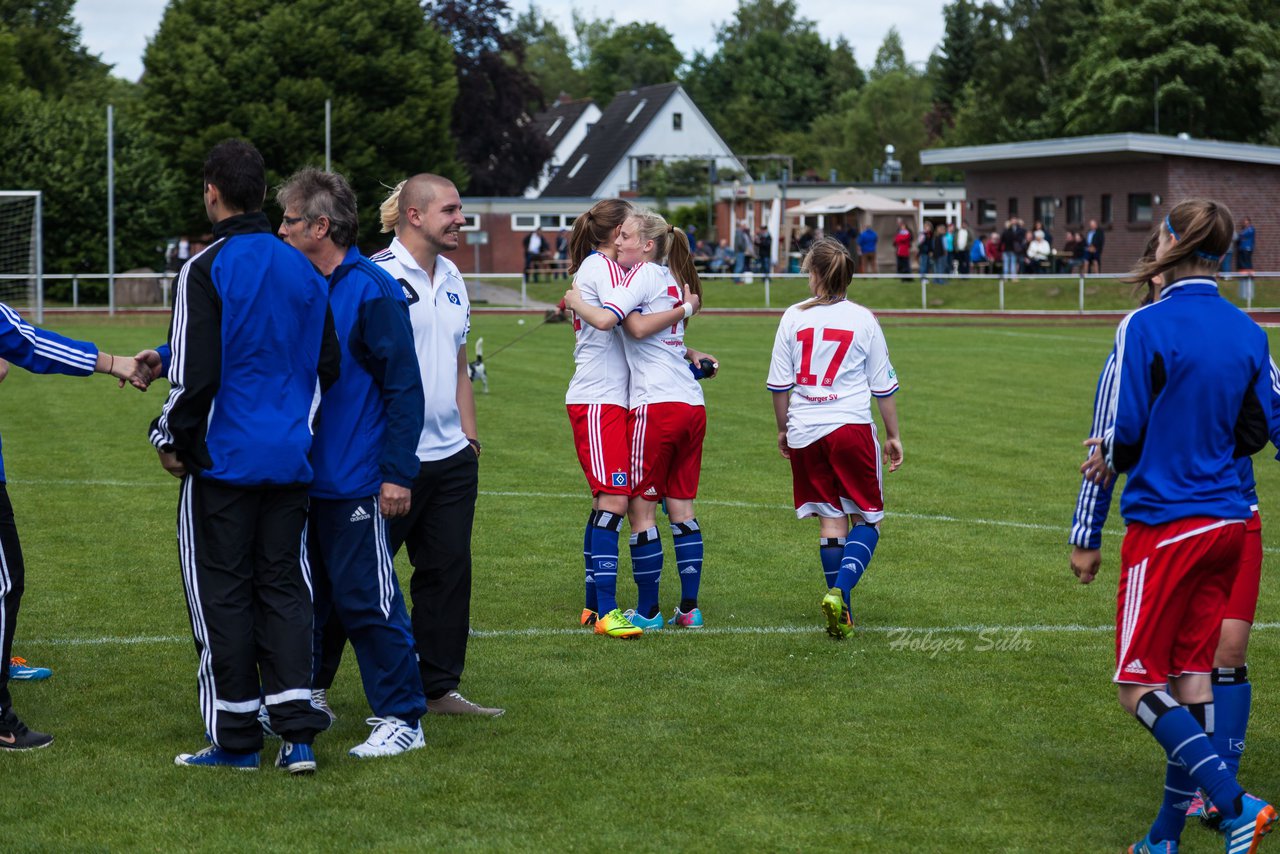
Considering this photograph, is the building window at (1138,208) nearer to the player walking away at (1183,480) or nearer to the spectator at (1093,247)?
the spectator at (1093,247)

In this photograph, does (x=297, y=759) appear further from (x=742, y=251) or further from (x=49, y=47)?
(x=49, y=47)

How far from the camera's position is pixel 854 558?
725cm

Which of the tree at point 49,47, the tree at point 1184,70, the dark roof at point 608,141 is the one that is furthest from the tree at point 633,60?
the tree at point 1184,70

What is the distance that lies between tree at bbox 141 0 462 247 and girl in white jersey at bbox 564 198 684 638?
39.2m

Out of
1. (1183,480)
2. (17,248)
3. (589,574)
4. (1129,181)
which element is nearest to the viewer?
(1183,480)

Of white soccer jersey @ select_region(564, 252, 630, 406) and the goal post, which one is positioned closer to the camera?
white soccer jersey @ select_region(564, 252, 630, 406)

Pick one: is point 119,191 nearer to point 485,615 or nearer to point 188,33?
point 188,33

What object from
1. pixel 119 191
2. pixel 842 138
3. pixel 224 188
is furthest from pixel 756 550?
pixel 842 138

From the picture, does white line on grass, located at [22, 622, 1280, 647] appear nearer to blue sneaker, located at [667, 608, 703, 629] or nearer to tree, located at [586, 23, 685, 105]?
blue sneaker, located at [667, 608, 703, 629]

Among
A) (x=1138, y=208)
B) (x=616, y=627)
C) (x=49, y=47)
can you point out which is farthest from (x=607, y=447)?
(x=49, y=47)

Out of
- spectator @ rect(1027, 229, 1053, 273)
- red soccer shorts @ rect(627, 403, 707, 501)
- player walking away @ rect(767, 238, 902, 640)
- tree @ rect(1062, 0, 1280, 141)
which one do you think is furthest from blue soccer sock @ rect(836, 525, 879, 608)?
tree @ rect(1062, 0, 1280, 141)

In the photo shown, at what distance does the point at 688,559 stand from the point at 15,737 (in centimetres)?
319

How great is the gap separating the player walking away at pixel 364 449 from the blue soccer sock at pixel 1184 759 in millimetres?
2503

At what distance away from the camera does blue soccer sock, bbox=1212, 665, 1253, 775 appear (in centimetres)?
466
